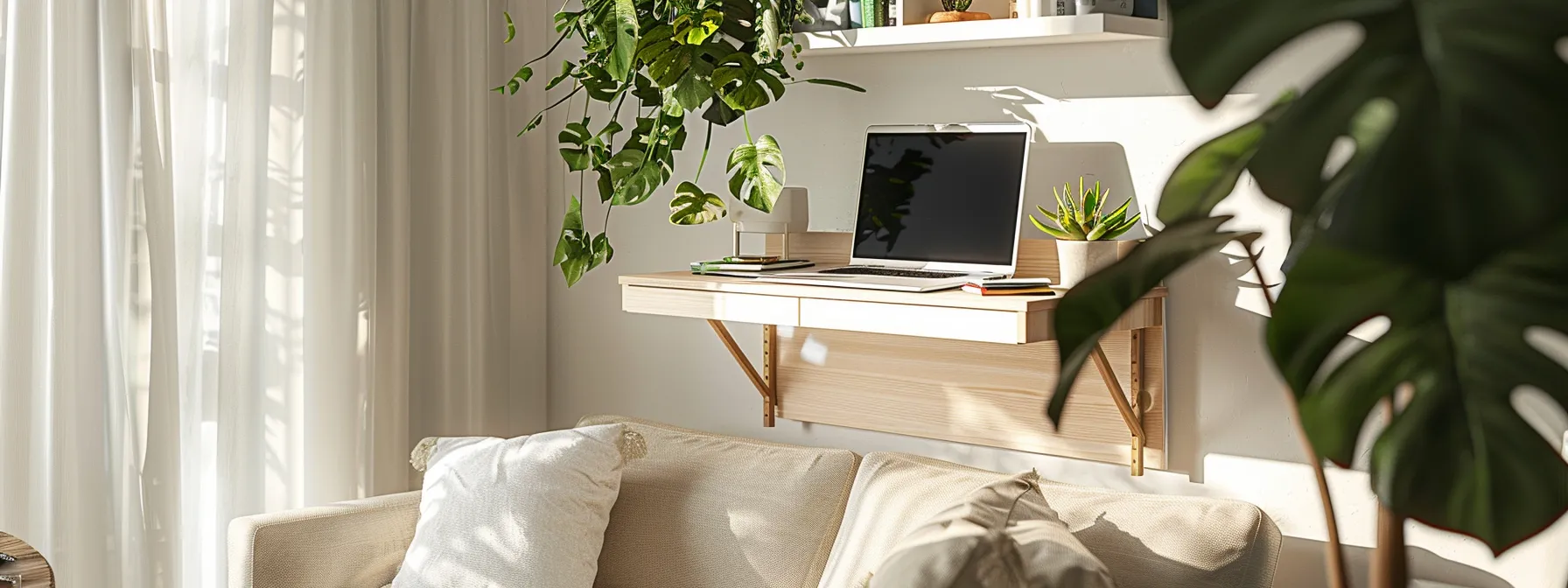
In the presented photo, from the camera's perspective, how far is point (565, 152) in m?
2.54

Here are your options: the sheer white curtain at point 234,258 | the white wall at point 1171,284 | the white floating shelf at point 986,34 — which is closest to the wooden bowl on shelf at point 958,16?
the white floating shelf at point 986,34

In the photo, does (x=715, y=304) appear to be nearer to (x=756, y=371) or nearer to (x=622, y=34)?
(x=756, y=371)

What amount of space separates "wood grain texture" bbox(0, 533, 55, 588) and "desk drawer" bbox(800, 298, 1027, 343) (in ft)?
3.91

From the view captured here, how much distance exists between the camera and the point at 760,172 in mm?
2344

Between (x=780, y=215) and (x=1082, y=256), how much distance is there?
66 centimetres

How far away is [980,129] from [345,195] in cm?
133

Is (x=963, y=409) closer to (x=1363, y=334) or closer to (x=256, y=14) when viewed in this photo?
(x=1363, y=334)

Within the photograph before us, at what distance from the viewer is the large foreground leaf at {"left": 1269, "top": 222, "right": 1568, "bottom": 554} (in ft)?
1.55

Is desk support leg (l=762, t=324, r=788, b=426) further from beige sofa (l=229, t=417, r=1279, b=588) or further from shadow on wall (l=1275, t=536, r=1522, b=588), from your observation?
shadow on wall (l=1275, t=536, r=1522, b=588)

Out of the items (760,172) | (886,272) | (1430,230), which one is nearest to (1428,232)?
(1430,230)

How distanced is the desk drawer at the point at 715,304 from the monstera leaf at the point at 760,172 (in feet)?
0.61

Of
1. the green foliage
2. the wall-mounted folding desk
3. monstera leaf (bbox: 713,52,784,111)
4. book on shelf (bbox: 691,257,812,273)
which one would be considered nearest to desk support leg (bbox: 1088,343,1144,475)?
the wall-mounted folding desk

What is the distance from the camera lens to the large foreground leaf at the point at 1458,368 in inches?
18.6

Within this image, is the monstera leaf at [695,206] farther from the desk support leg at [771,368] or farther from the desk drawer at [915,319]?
the desk drawer at [915,319]
